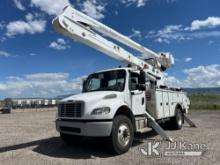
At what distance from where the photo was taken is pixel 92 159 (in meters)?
7.57

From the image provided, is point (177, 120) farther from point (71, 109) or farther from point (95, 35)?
point (71, 109)

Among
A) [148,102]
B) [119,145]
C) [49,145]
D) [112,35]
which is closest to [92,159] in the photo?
[119,145]

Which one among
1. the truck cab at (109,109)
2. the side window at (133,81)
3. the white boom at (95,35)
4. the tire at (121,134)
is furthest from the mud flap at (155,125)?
the white boom at (95,35)

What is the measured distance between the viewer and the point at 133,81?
9.53 m

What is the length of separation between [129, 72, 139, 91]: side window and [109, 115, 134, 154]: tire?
1.26m

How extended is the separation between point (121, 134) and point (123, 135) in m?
0.13

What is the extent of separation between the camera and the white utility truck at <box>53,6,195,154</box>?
7.89 metres

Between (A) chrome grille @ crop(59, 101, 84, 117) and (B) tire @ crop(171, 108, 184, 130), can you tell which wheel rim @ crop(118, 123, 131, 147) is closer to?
(A) chrome grille @ crop(59, 101, 84, 117)

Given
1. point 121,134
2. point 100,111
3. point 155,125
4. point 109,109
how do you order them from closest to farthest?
1. point 100,111
2. point 109,109
3. point 121,134
4. point 155,125

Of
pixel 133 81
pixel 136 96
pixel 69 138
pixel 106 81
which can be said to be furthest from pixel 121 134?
pixel 69 138

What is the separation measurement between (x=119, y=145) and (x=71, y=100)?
6.44ft

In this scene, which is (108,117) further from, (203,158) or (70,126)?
(203,158)

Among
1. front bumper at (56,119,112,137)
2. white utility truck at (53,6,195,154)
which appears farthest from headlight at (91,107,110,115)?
front bumper at (56,119,112,137)

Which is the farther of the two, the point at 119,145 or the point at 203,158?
the point at 119,145
